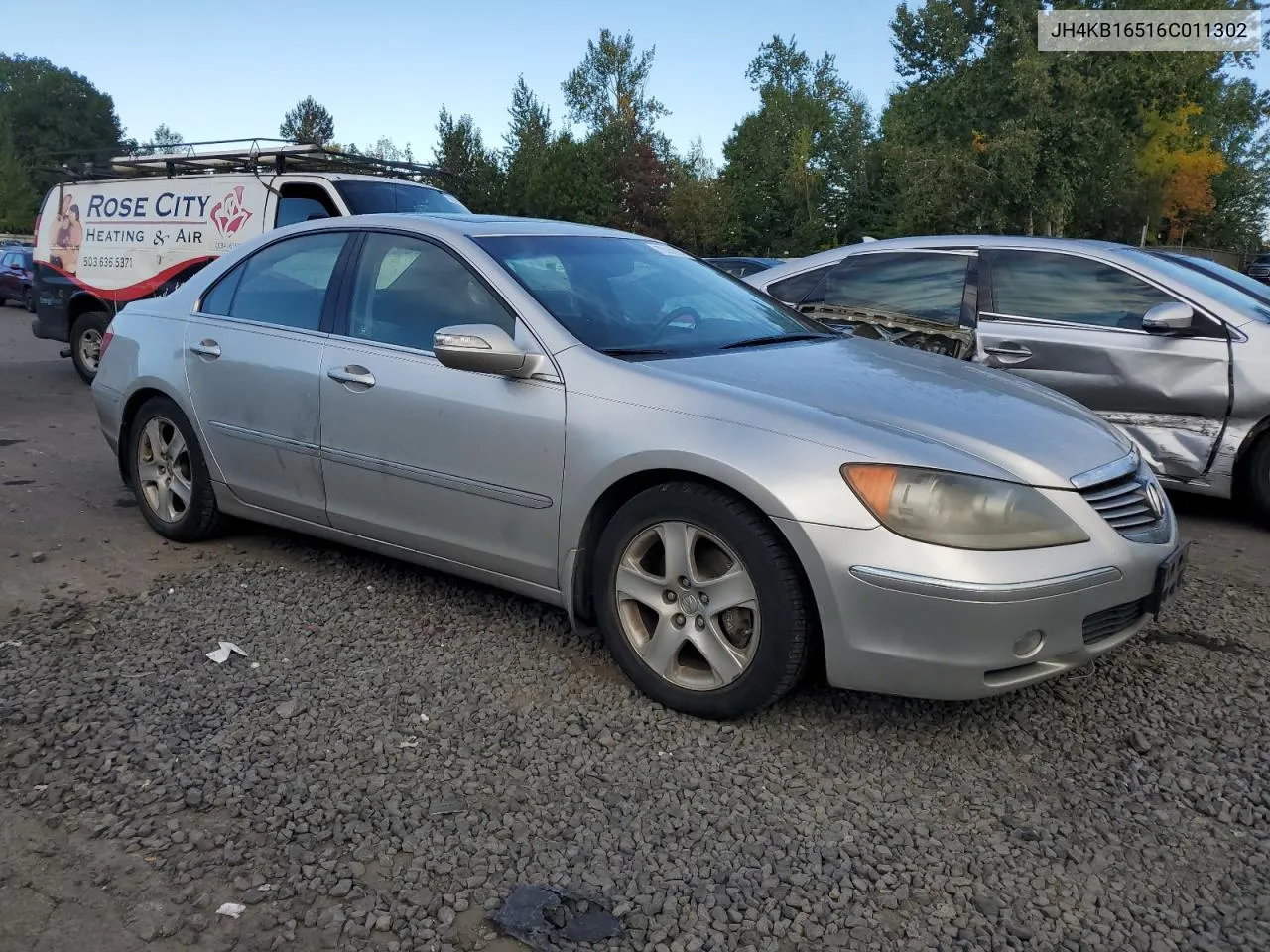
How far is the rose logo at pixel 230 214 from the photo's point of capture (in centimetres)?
965

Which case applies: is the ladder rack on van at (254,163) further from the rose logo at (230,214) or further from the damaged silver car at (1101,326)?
the damaged silver car at (1101,326)

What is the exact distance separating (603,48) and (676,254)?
70.0 metres

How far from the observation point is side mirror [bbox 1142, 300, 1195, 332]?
18.4ft

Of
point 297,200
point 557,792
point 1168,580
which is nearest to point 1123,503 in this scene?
point 1168,580

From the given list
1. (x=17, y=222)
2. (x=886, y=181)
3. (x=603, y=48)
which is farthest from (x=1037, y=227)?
(x=17, y=222)

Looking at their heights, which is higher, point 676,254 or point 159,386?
point 676,254

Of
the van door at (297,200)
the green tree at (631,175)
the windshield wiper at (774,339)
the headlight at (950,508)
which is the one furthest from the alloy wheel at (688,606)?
the green tree at (631,175)

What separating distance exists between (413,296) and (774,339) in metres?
1.41

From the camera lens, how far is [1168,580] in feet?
11.0

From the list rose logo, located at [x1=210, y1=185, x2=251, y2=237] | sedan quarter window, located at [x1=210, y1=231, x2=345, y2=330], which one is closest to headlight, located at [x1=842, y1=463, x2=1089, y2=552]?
sedan quarter window, located at [x1=210, y1=231, x2=345, y2=330]

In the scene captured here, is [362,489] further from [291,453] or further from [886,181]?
[886,181]

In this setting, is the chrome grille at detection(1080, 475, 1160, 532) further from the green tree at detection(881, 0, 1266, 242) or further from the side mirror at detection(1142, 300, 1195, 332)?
the green tree at detection(881, 0, 1266, 242)

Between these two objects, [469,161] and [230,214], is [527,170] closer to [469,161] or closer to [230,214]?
[469,161]

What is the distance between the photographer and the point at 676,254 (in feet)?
15.8
